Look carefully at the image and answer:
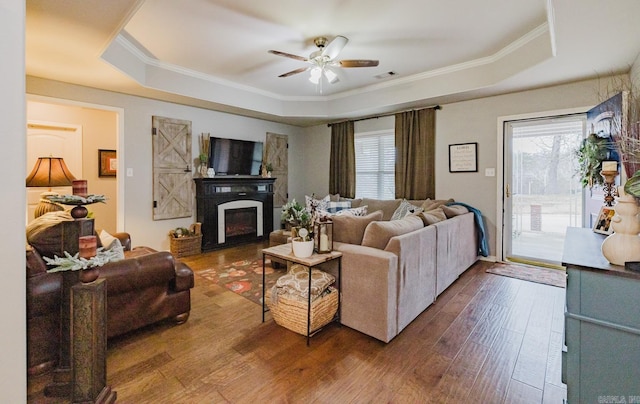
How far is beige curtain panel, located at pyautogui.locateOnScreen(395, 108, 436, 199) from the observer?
193 inches

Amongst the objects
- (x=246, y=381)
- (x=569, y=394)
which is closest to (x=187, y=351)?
(x=246, y=381)

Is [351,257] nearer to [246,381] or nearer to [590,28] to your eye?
[246,381]

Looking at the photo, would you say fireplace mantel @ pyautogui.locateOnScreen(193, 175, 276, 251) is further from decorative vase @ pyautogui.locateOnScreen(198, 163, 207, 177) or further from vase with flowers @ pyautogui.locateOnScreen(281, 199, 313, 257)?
vase with flowers @ pyautogui.locateOnScreen(281, 199, 313, 257)

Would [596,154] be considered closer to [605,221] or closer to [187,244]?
[605,221]

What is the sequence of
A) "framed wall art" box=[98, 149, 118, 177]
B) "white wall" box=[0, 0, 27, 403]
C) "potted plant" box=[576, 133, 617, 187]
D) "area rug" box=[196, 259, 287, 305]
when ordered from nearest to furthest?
1. "white wall" box=[0, 0, 27, 403]
2. "potted plant" box=[576, 133, 617, 187]
3. "area rug" box=[196, 259, 287, 305]
4. "framed wall art" box=[98, 149, 118, 177]

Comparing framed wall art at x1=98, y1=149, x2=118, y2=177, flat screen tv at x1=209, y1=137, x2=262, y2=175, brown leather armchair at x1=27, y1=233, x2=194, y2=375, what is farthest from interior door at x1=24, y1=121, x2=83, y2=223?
brown leather armchair at x1=27, y1=233, x2=194, y2=375

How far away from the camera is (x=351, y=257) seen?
231cm

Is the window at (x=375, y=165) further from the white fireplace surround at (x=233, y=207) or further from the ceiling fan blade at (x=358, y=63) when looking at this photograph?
the ceiling fan blade at (x=358, y=63)

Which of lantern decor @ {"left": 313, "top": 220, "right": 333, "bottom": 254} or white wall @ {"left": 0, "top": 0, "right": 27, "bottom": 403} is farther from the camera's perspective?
lantern decor @ {"left": 313, "top": 220, "right": 333, "bottom": 254}

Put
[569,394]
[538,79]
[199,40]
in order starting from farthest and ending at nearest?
[538,79] → [199,40] → [569,394]

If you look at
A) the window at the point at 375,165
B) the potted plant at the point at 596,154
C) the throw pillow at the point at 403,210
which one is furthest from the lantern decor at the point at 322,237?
the window at the point at 375,165

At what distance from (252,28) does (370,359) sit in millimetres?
3321

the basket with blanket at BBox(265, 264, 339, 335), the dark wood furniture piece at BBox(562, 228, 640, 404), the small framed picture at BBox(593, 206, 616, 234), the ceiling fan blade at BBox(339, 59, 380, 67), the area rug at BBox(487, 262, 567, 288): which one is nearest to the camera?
the dark wood furniture piece at BBox(562, 228, 640, 404)

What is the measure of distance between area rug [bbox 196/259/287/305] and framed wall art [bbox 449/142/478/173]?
127 inches
